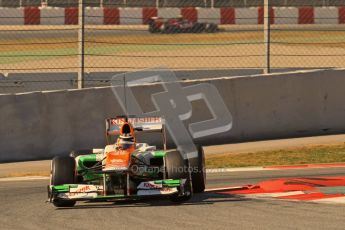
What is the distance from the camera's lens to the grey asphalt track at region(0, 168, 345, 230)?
32.2 feet

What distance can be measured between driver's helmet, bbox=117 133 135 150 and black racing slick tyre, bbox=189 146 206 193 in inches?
30.5

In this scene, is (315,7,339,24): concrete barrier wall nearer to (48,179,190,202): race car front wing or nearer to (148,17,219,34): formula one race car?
(148,17,219,34): formula one race car

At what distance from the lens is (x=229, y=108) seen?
715 inches

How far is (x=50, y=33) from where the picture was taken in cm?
2855

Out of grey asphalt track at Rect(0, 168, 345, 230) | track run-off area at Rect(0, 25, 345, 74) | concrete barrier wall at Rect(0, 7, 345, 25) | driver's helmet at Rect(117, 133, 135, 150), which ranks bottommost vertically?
Result: grey asphalt track at Rect(0, 168, 345, 230)

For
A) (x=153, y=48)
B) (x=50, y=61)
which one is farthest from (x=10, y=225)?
(x=153, y=48)

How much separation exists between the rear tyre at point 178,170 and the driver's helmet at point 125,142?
22.9 inches

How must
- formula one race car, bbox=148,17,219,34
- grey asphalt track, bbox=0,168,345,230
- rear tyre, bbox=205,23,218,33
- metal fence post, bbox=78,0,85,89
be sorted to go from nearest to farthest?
grey asphalt track, bbox=0,168,345,230 → metal fence post, bbox=78,0,85,89 → rear tyre, bbox=205,23,218,33 → formula one race car, bbox=148,17,219,34

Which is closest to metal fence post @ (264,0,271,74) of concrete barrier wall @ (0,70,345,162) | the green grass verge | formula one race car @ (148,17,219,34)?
concrete barrier wall @ (0,70,345,162)

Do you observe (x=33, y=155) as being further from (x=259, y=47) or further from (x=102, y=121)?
(x=259, y=47)

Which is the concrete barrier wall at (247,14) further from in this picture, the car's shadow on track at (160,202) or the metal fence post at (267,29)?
the car's shadow on track at (160,202)

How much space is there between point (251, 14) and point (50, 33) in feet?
20.9

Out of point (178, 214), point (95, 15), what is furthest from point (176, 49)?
point (178, 214)

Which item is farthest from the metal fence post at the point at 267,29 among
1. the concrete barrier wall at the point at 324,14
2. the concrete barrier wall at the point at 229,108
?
the concrete barrier wall at the point at 324,14
